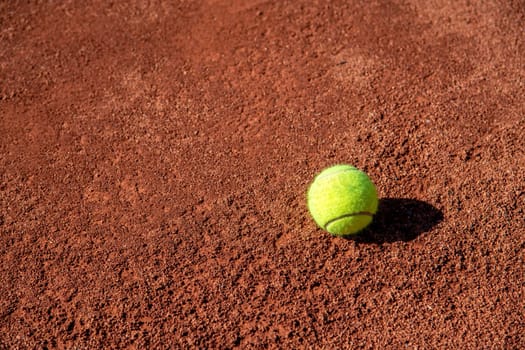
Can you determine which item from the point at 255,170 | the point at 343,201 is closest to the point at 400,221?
the point at 343,201

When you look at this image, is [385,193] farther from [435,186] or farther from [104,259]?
[104,259]

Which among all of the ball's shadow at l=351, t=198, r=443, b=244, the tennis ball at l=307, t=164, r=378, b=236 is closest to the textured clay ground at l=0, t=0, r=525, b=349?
the ball's shadow at l=351, t=198, r=443, b=244

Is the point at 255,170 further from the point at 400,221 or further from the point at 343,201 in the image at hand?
the point at 400,221

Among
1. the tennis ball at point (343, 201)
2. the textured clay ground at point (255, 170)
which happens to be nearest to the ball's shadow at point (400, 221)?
the textured clay ground at point (255, 170)

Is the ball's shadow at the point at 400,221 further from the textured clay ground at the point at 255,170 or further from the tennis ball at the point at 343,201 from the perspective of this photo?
the tennis ball at the point at 343,201

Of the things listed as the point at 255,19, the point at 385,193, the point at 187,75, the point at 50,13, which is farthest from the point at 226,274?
the point at 50,13
